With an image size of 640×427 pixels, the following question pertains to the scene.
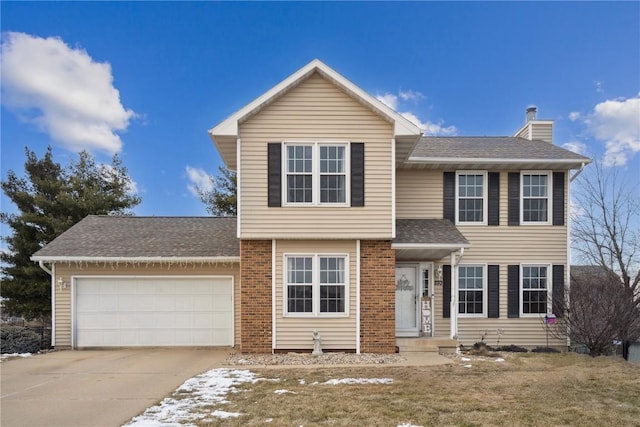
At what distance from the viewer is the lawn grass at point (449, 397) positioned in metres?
5.21

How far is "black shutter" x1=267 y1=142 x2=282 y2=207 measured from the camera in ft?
31.3

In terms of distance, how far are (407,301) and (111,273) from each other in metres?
8.12

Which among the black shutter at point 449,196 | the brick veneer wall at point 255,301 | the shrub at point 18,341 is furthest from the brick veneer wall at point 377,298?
the shrub at point 18,341

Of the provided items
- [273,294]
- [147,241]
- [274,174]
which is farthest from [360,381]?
[147,241]

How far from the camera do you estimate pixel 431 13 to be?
14.9 metres

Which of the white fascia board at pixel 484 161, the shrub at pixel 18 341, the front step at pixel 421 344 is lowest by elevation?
the shrub at pixel 18 341

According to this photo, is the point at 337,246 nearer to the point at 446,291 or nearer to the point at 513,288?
the point at 446,291

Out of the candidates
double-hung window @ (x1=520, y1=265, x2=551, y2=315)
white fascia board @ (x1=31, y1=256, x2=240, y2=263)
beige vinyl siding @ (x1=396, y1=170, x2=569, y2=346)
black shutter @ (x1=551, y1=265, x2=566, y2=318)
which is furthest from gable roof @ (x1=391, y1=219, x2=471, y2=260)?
white fascia board @ (x1=31, y1=256, x2=240, y2=263)

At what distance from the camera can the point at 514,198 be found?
38.9 ft

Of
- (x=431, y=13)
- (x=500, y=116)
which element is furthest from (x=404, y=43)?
(x=500, y=116)

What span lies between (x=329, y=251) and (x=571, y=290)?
7.02 metres

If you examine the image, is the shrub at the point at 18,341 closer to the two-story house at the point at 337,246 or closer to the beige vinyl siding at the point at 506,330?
the two-story house at the point at 337,246

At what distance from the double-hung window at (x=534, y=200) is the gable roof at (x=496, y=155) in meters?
0.39

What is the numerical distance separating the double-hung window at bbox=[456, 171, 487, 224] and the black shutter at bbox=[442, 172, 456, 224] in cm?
12
